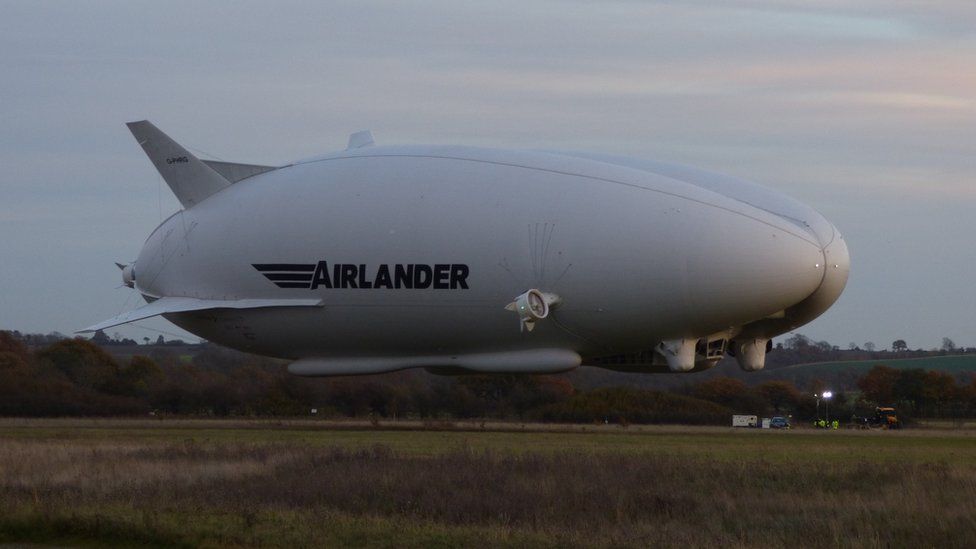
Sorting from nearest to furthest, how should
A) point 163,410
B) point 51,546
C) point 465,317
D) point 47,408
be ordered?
point 51,546, point 465,317, point 47,408, point 163,410

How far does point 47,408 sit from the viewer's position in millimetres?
60438

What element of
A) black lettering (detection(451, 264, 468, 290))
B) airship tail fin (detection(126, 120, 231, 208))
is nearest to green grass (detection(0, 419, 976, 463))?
black lettering (detection(451, 264, 468, 290))

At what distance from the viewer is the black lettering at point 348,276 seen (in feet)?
102

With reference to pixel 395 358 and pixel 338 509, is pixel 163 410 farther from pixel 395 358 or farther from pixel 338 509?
pixel 338 509

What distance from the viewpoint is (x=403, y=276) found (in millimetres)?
30719

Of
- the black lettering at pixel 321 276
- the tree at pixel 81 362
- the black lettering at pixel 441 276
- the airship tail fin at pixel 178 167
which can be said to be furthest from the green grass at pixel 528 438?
the tree at pixel 81 362

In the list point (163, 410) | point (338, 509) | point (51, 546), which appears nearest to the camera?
point (51, 546)

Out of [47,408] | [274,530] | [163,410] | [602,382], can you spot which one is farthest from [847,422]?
[274,530]

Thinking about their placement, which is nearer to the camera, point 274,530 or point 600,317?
point 274,530

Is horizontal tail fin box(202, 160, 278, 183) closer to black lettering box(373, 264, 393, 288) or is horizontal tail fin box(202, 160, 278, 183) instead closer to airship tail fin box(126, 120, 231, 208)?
airship tail fin box(126, 120, 231, 208)

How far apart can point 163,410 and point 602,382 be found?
19669mm

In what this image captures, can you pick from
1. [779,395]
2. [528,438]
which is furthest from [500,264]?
[779,395]

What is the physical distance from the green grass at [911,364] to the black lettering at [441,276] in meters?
82.8

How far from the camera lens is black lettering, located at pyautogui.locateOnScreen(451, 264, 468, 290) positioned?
30.2 m
